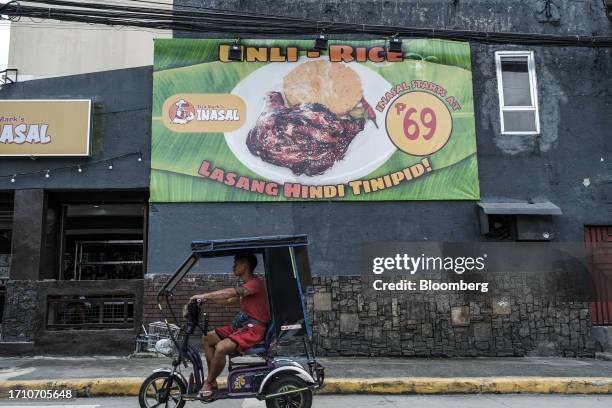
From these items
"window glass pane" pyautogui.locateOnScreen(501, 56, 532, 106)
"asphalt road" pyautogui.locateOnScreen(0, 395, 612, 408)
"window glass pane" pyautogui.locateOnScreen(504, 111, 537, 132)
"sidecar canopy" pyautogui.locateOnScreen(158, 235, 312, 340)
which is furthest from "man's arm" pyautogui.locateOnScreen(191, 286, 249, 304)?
"window glass pane" pyautogui.locateOnScreen(501, 56, 532, 106)

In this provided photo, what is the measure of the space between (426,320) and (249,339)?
18.3 ft

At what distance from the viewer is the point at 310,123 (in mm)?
11242

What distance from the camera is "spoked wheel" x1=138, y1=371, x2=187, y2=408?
5.99 meters

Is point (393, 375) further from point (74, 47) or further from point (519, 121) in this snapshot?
point (74, 47)

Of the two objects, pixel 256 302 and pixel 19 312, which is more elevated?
pixel 256 302

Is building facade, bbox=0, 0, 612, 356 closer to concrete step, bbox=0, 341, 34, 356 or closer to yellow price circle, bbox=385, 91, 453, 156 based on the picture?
concrete step, bbox=0, 341, 34, 356

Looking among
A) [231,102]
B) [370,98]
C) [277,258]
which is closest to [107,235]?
[231,102]

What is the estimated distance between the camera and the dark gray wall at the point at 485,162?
1092 cm

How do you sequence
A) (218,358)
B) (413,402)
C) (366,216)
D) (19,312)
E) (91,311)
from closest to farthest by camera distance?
(218,358) < (413,402) < (19,312) < (91,311) < (366,216)

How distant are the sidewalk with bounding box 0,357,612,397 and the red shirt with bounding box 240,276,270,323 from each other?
234 cm

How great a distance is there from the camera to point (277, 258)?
6195 millimetres

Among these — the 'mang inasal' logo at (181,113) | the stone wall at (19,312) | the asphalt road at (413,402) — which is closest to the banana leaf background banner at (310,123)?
the 'mang inasal' logo at (181,113)

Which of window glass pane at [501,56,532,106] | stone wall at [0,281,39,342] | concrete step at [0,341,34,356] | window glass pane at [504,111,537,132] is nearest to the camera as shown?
concrete step at [0,341,34,356]

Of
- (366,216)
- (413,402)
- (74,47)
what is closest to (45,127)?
(74,47)
